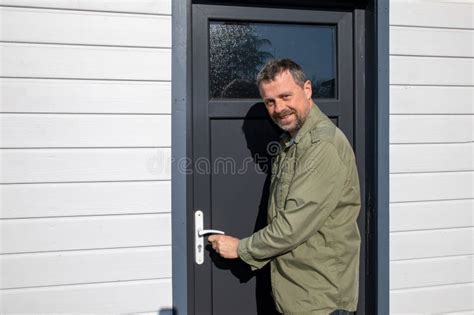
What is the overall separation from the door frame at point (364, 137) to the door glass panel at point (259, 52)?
12 cm

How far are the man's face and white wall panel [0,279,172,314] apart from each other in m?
0.98

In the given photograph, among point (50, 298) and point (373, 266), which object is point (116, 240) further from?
point (373, 266)

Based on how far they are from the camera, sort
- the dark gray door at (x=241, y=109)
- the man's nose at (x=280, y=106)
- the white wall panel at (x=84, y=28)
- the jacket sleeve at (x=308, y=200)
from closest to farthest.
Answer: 1. the jacket sleeve at (x=308, y=200)
2. the man's nose at (x=280, y=106)
3. the white wall panel at (x=84, y=28)
4. the dark gray door at (x=241, y=109)

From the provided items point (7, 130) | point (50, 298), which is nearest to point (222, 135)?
point (7, 130)

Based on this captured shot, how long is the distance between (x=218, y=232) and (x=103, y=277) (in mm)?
583

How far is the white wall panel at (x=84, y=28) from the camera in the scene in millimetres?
1797

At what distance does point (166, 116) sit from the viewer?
76.2 inches
